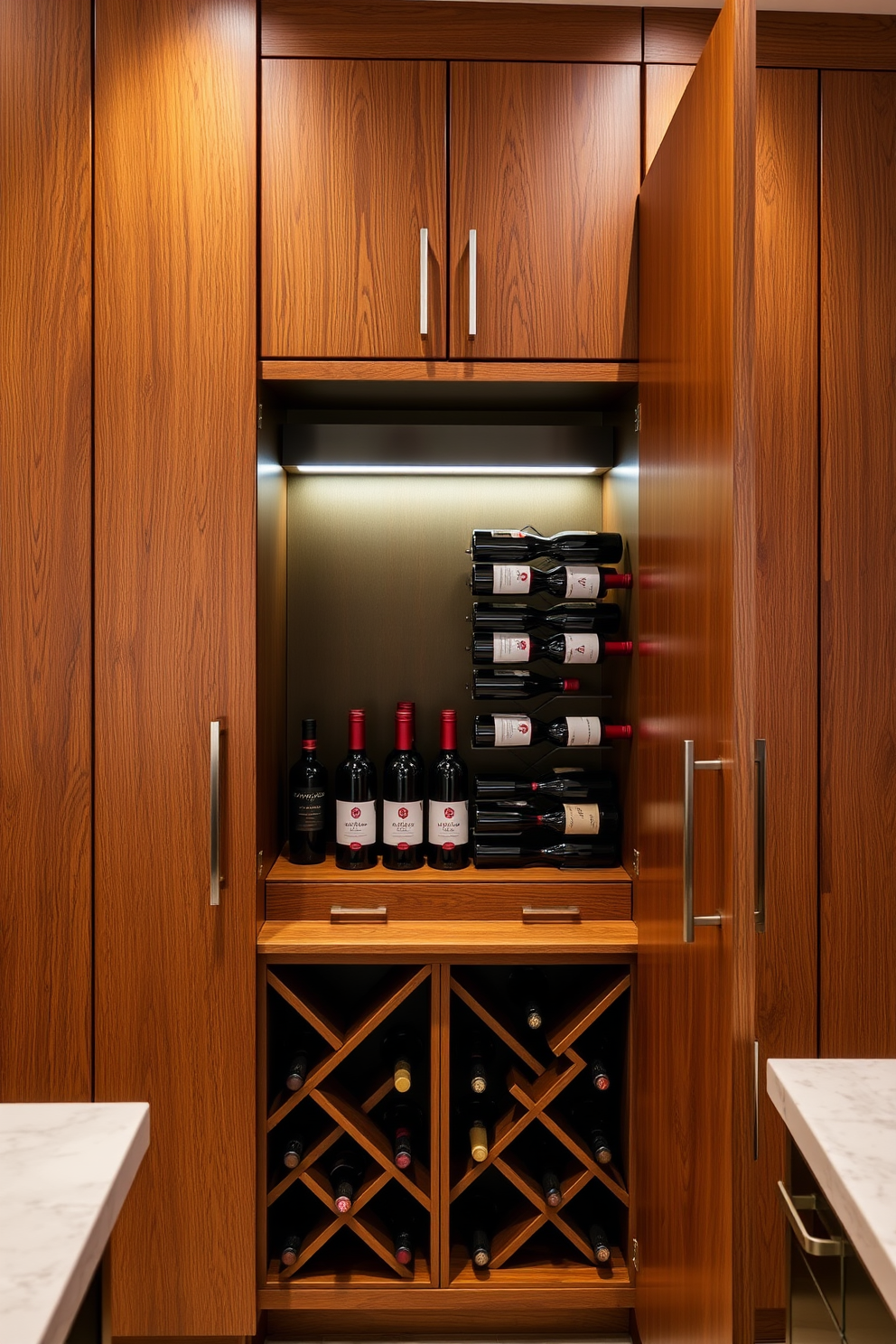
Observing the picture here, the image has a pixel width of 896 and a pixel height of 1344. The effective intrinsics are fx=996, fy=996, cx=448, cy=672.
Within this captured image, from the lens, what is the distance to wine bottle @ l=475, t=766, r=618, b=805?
2209 mm

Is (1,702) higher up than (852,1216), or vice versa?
(1,702)

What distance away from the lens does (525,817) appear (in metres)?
2.19

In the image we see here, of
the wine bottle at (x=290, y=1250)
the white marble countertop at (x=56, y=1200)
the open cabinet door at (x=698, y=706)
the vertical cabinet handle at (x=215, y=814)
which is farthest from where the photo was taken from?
the wine bottle at (x=290, y=1250)

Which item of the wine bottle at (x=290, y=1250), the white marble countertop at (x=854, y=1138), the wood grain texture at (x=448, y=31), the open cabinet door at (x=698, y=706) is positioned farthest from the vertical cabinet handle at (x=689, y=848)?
the wood grain texture at (x=448, y=31)

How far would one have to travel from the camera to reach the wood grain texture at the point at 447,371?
1.99m

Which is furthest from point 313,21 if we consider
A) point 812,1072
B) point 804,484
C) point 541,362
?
point 812,1072

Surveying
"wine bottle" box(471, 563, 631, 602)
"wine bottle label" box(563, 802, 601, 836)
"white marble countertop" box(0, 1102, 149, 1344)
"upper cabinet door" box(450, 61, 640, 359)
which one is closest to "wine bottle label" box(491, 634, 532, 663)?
"wine bottle" box(471, 563, 631, 602)

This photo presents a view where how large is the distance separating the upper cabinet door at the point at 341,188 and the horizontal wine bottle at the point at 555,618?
2.00 feet

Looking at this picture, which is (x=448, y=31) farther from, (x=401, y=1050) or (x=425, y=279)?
(x=401, y=1050)

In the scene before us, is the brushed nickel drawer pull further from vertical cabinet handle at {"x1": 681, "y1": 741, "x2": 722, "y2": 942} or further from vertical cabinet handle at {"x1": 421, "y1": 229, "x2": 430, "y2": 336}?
vertical cabinet handle at {"x1": 421, "y1": 229, "x2": 430, "y2": 336}

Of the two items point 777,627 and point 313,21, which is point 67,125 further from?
point 777,627

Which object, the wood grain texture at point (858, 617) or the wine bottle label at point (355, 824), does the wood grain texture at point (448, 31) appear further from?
the wine bottle label at point (355, 824)

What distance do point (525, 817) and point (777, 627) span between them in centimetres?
67

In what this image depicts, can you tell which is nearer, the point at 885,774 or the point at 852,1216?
the point at 852,1216
